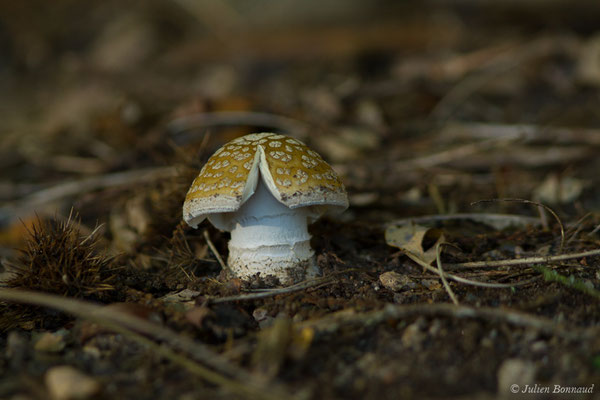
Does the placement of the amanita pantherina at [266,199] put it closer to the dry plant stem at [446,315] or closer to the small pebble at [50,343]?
the dry plant stem at [446,315]

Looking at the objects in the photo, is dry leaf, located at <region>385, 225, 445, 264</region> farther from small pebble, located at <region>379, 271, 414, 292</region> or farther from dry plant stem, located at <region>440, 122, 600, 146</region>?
dry plant stem, located at <region>440, 122, 600, 146</region>

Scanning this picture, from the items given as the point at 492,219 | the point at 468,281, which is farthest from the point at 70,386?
the point at 492,219

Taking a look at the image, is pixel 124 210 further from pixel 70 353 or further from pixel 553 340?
pixel 553 340

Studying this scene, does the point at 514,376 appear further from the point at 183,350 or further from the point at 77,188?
the point at 77,188

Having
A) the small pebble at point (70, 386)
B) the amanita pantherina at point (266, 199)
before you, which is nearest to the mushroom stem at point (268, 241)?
the amanita pantherina at point (266, 199)

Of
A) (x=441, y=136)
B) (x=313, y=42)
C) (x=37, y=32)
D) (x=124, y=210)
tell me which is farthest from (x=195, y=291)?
(x=37, y=32)

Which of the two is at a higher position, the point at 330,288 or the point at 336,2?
the point at 336,2

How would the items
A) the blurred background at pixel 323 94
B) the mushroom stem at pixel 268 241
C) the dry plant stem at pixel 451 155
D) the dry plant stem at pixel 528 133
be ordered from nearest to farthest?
the mushroom stem at pixel 268 241
the dry plant stem at pixel 451 155
the blurred background at pixel 323 94
the dry plant stem at pixel 528 133
